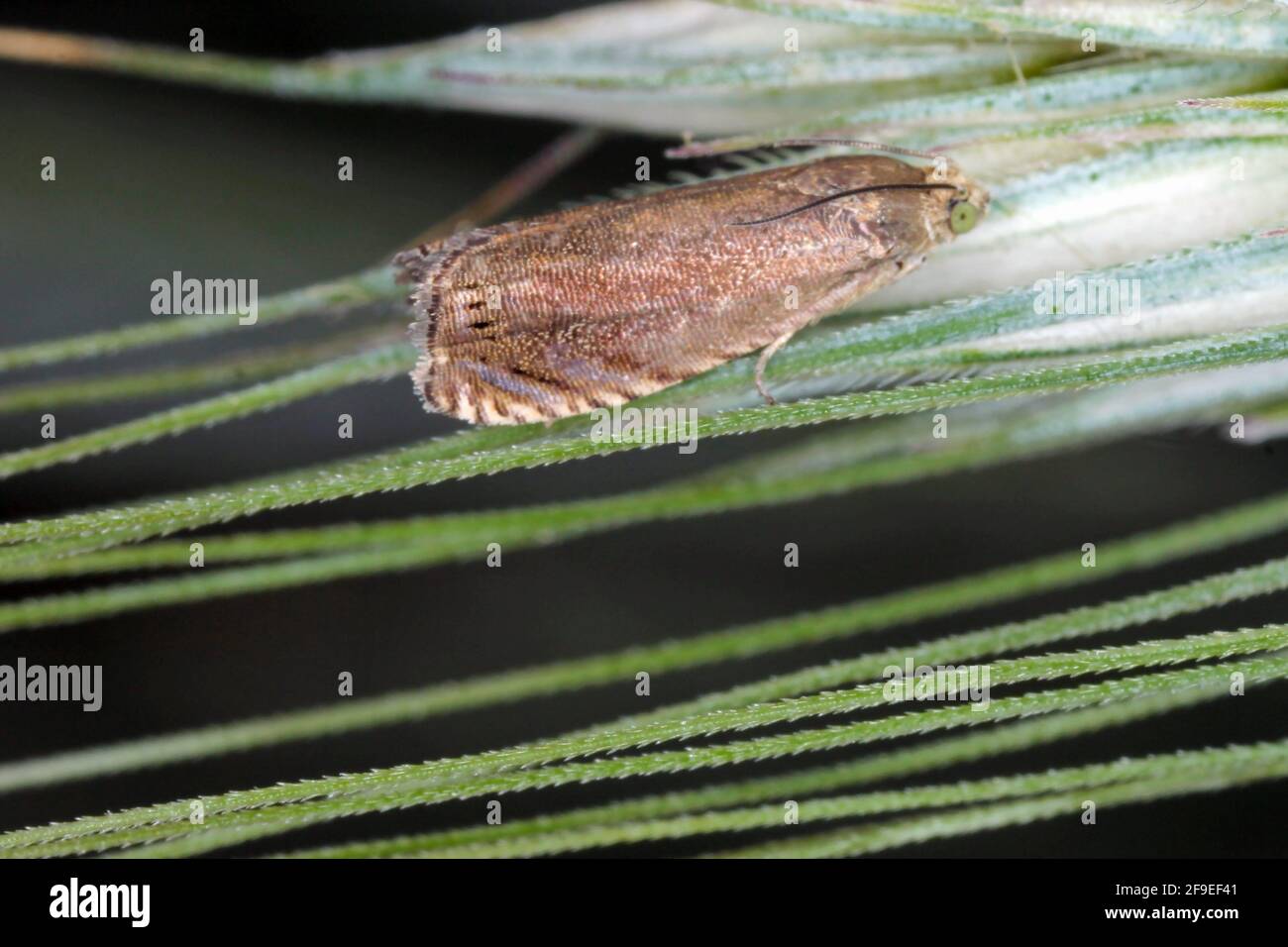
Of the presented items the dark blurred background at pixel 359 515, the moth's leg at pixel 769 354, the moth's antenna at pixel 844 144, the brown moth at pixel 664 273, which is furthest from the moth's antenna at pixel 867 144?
the dark blurred background at pixel 359 515

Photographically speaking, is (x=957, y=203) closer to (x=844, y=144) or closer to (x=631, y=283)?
(x=844, y=144)

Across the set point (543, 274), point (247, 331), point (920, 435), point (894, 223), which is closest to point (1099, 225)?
point (894, 223)

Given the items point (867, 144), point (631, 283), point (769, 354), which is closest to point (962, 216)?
point (867, 144)

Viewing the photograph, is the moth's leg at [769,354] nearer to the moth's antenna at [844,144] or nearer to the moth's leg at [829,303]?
the moth's leg at [829,303]

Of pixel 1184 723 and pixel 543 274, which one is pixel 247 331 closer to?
pixel 543 274

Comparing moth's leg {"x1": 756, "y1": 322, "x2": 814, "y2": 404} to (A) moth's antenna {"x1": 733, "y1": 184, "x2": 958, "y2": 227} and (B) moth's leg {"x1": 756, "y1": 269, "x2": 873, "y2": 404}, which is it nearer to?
(B) moth's leg {"x1": 756, "y1": 269, "x2": 873, "y2": 404}
